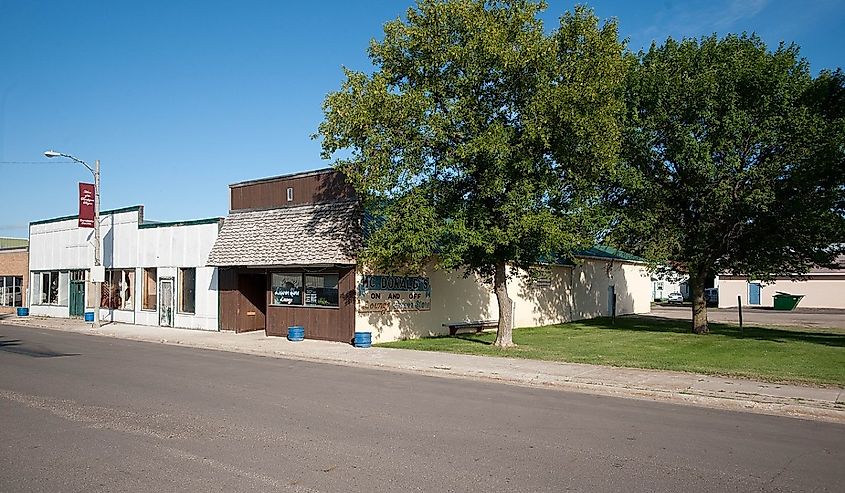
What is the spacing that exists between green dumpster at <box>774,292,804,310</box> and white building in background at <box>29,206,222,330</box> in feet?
139

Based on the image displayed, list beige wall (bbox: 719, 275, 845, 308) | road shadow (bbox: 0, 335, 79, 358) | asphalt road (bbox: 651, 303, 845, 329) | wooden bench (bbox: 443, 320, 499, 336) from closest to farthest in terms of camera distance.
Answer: road shadow (bbox: 0, 335, 79, 358)
wooden bench (bbox: 443, 320, 499, 336)
asphalt road (bbox: 651, 303, 845, 329)
beige wall (bbox: 719, 275, 845, 308)

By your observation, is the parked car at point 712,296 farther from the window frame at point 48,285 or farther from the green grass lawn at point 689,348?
the window frame at point 48,285

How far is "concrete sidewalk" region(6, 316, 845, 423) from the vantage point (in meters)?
12.2

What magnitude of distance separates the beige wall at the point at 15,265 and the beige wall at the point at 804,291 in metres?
51.4

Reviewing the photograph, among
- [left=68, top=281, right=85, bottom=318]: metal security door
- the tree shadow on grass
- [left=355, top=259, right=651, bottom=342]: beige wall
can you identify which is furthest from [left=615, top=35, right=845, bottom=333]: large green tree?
[left=68, top=281, right=85, bottom=318]: metal security door

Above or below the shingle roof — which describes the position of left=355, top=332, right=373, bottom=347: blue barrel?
below

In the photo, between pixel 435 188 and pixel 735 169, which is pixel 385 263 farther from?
pixel 735 169

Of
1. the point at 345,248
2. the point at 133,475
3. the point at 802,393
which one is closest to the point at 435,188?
the point at 345,248

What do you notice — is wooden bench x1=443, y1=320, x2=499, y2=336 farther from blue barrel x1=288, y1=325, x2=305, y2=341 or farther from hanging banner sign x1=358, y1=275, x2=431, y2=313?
blue barrel x1=288, y1=325, x2=305, y2=341

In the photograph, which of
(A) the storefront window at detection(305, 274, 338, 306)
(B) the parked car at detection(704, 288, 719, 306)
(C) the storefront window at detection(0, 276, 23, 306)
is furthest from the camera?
(B) the parked car at detection(704, 288, 719, 306)

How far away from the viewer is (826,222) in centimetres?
2405

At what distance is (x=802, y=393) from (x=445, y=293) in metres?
15.4

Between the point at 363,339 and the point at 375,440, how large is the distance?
13.3 meters

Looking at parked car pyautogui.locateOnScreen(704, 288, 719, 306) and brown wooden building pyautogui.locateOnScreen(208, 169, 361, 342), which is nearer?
brown wooden building pyautogui.locateOnScreen(208, 169, 361, 342)
